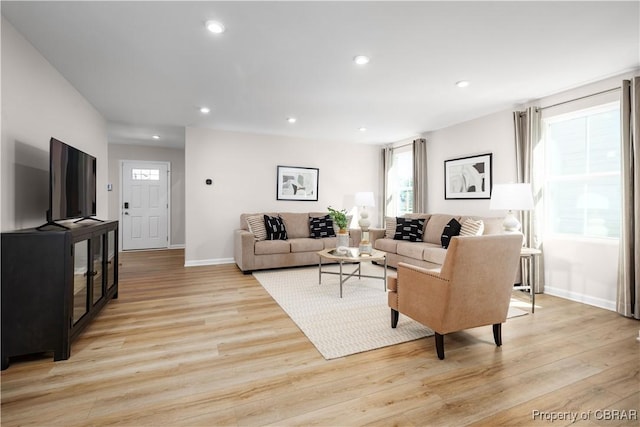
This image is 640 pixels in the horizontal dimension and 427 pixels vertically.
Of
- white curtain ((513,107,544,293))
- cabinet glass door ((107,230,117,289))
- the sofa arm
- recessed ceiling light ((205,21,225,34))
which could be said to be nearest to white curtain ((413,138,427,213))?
white curtain ((513,107,544,293))

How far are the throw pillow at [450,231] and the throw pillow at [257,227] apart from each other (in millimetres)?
2805

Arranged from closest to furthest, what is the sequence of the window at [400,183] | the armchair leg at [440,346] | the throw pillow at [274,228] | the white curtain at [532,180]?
the armchair leg at [440,346] → the white curtain at [532,180] → the throw pillow at [274,228] → the window at [400,183]

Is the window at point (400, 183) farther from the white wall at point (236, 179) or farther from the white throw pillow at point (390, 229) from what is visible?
the white wall at point (236, 179)

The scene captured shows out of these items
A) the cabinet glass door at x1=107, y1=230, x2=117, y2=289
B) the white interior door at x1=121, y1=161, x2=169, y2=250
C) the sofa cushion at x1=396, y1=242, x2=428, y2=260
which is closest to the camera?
the cabinet glass door at x1=107, y1=230, x2=117, y2=289

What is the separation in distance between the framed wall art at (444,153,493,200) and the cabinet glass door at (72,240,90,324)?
4854 millimetres

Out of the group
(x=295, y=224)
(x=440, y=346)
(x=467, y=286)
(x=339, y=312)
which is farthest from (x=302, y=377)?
(x=295, y=224)

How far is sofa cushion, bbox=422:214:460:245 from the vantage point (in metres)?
4.61

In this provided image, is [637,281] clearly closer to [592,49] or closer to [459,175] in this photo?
[592,49]

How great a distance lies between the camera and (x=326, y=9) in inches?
79.0

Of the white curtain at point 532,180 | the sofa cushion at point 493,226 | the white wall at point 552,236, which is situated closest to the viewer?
the white wall at point 552,236

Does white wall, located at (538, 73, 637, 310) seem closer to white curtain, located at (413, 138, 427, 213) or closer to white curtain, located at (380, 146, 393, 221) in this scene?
white curtain, located at (413, 138, 427, 213)

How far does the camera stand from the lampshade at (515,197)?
126 inches

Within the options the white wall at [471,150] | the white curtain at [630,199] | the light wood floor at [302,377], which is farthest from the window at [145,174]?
the white curtain at [630,199]

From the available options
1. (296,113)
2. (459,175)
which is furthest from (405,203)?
(296,113)
